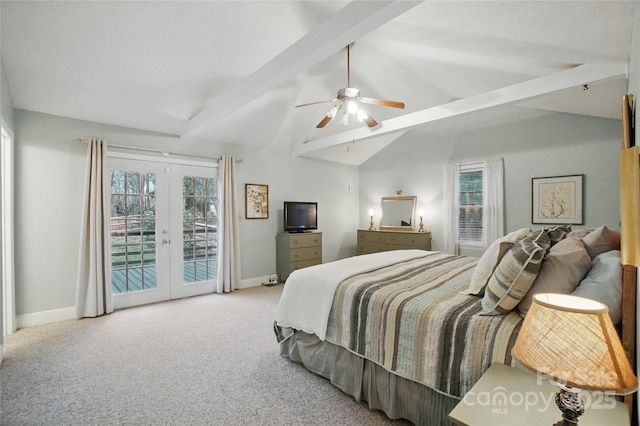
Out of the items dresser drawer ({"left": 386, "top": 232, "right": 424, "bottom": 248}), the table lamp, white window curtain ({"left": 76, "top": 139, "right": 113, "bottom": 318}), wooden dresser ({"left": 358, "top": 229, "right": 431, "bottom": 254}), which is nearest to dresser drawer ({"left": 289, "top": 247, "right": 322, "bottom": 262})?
wooden dresser ({"left": 358, "top": 229, "right": 431, "bottom": 254})

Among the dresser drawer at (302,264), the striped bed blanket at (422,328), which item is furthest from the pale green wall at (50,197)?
the striped bed blanket at (422,328)

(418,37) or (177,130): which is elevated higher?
(418,37)

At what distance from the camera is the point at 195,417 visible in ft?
5.99

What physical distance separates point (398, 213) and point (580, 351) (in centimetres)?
519

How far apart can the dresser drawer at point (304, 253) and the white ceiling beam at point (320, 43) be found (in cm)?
268

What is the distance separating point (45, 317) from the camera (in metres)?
3.34

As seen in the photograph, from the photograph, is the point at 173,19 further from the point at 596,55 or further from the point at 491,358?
the point at 596,55

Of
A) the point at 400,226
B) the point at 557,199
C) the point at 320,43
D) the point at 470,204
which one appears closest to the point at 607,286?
the point at 320,43

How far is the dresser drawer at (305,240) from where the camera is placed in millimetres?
5129

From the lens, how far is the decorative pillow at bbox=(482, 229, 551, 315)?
4.77 feet

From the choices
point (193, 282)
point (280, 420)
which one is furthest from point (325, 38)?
point (193, 282)

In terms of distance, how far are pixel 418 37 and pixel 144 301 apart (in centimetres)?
467

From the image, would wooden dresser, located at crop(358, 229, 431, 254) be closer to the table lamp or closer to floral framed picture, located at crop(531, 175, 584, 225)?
floral framed picture, located at crop(531, 175, 584, 225)

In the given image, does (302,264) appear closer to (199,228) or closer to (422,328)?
(199,228)
